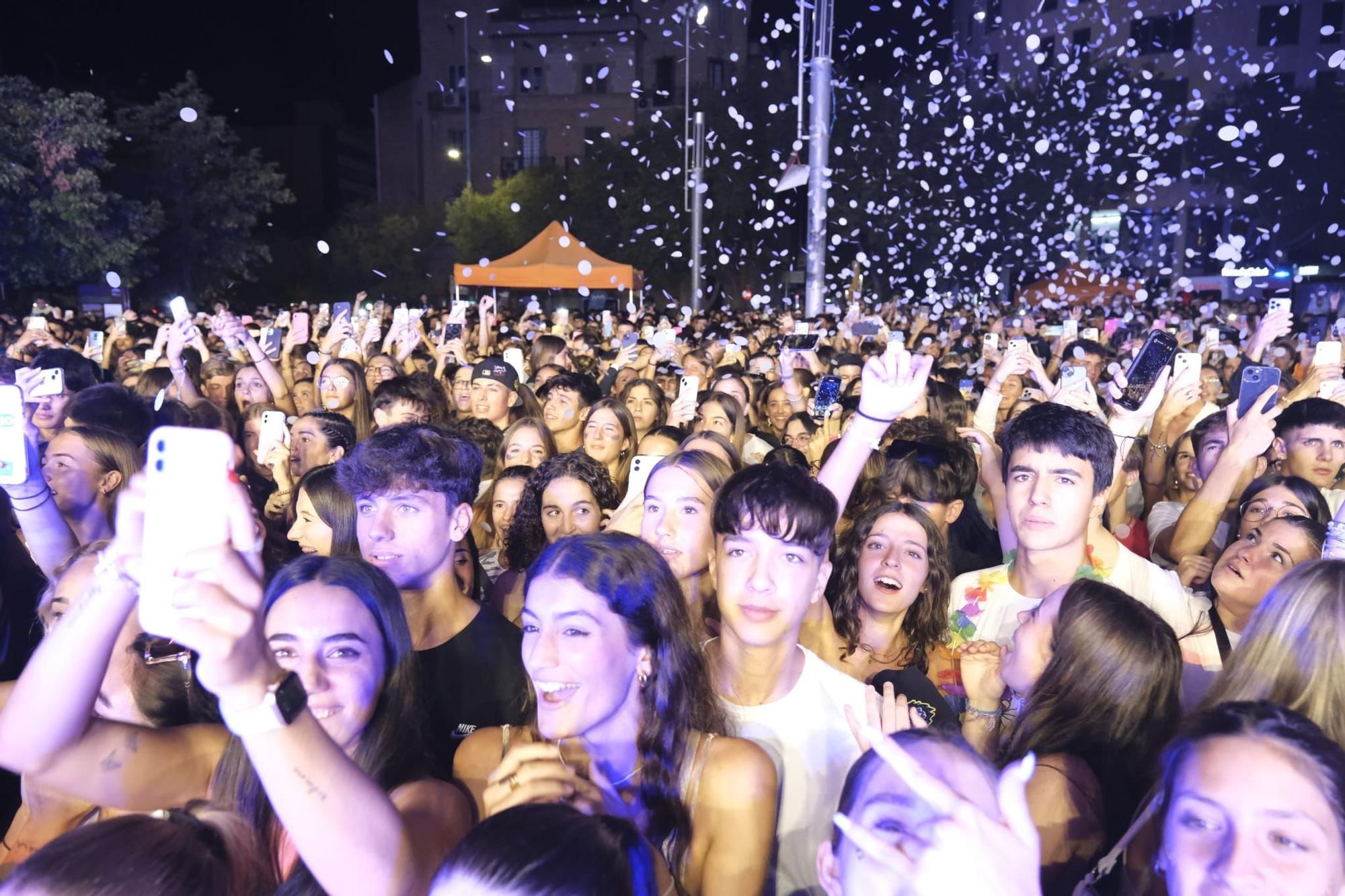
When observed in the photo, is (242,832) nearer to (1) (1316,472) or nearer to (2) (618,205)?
(1) (1316,472)

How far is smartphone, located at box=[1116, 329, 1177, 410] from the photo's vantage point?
12.9ft

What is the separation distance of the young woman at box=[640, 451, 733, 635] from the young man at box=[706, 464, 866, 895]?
43 cm

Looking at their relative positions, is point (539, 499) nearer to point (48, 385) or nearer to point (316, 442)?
point (316, 442)

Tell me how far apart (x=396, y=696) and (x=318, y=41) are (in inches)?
1317

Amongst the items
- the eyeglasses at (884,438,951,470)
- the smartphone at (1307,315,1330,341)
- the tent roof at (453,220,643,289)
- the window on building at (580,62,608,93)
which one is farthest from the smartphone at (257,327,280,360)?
the window on building at (580,62,608,93)

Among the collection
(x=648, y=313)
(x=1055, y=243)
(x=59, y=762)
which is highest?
(x=1055, y=243)

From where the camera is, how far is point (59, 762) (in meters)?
1.85

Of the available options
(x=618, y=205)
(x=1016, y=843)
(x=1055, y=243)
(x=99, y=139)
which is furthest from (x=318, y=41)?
(x=1016, y=843)

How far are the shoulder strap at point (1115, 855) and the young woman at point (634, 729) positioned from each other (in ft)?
1.97

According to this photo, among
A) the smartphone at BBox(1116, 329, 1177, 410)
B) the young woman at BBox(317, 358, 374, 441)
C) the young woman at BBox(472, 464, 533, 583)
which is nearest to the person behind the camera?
the smartphone at BBox(1116, 329, 1177, 410)

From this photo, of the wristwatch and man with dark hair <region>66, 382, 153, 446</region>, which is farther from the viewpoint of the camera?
man with dark hair <region>66, 382, 153, 446</region>

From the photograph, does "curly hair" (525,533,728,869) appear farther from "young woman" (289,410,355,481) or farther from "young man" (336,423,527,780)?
"young woman" (289,410,355,481)

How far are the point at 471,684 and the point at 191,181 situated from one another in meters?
25.9

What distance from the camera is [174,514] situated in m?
1.22
